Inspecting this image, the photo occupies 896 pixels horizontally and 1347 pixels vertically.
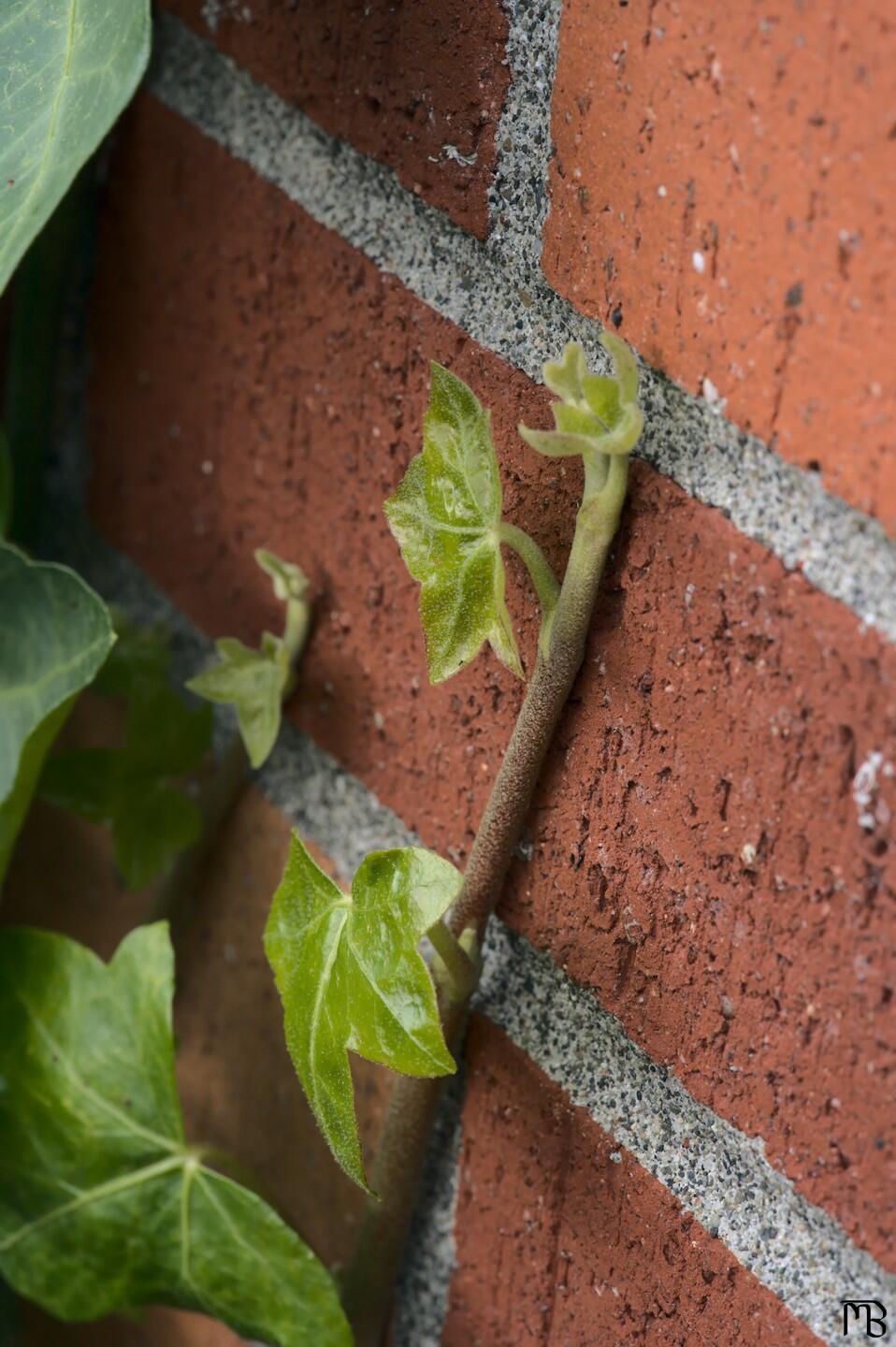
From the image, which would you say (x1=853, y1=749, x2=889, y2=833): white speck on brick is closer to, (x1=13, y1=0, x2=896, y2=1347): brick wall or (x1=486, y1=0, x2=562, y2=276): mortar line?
(x1=13, y1=0, x2=896, y2=1347): brick wall

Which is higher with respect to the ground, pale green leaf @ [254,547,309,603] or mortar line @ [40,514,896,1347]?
pale green leaf @ [254,547,309,603]

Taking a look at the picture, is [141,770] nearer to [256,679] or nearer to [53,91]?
[256,679]

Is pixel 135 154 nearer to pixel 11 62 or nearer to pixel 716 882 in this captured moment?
pixel 11 62

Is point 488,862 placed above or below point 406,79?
below

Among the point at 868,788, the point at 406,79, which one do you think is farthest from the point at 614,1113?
the point at 406,79

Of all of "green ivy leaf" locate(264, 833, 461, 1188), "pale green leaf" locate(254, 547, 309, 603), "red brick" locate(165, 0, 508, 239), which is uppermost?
"red brick" locate(165, 0, 508, 239)

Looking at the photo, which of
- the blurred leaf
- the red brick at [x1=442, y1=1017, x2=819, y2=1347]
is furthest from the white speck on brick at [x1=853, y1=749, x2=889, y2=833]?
the blurred leaf

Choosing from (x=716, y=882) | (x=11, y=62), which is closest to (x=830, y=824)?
(x=716, y=882)
